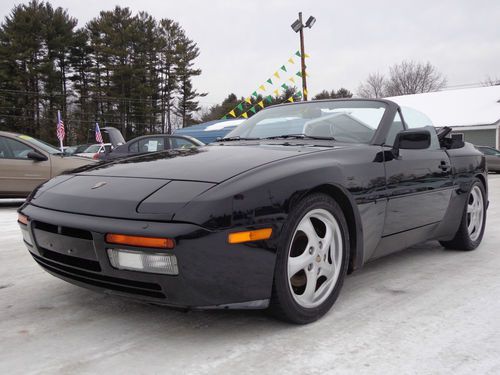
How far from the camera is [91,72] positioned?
4066cm

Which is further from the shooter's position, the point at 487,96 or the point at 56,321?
the point at 487,96

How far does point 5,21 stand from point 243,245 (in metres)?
41.9

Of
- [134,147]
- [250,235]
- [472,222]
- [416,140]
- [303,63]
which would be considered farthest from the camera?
[303,63]

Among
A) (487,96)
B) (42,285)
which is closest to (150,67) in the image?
(487,96)

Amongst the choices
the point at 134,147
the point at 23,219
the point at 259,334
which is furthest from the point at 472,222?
the point at 134,147

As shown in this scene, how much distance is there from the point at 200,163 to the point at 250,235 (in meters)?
0.61

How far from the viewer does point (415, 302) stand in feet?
8.87

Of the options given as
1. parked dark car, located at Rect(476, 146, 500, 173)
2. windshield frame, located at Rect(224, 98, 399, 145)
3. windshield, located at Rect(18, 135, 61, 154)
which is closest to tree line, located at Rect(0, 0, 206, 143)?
parked dark car, located at Rect(476, 146, 500, 173)

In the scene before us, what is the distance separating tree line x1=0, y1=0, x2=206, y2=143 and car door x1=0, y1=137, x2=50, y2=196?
32391mm

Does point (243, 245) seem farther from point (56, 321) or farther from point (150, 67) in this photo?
point (150, 67)

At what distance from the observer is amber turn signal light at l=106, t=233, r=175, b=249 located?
192 cm

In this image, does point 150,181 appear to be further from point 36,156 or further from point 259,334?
point 36,156

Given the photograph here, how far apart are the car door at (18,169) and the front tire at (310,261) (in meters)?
6.25

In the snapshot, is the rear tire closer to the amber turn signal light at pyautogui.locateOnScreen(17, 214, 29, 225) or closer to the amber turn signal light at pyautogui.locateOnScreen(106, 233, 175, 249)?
the amber turn signal light at pyautogui.locateOnScreen(106, 233, 175, 249)
